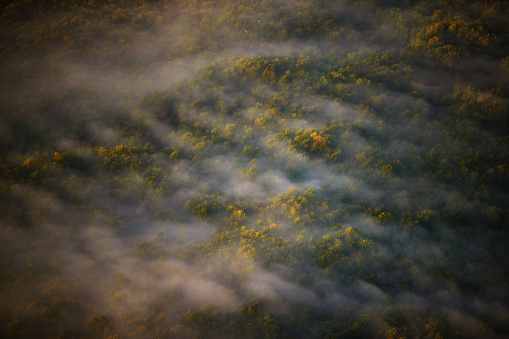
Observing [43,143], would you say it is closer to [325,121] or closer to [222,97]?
[222,97]

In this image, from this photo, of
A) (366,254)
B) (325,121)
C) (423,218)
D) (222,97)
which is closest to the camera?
(366,254)

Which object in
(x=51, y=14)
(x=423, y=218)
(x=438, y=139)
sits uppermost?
(x=51, y=14)

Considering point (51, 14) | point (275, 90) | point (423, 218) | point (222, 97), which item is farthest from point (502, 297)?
point (51, 14)

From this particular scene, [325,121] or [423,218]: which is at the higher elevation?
[325,121]

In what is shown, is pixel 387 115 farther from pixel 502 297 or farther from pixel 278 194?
pixel 502 297

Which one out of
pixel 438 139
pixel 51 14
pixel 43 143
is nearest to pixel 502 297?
pixel 438 139

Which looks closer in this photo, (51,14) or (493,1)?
(493,1)

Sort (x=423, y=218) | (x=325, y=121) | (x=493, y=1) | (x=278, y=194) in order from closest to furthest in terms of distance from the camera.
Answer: (x=423, y=218), (x=278, y=194), (x=325, y=121), (x=493, y=1)
